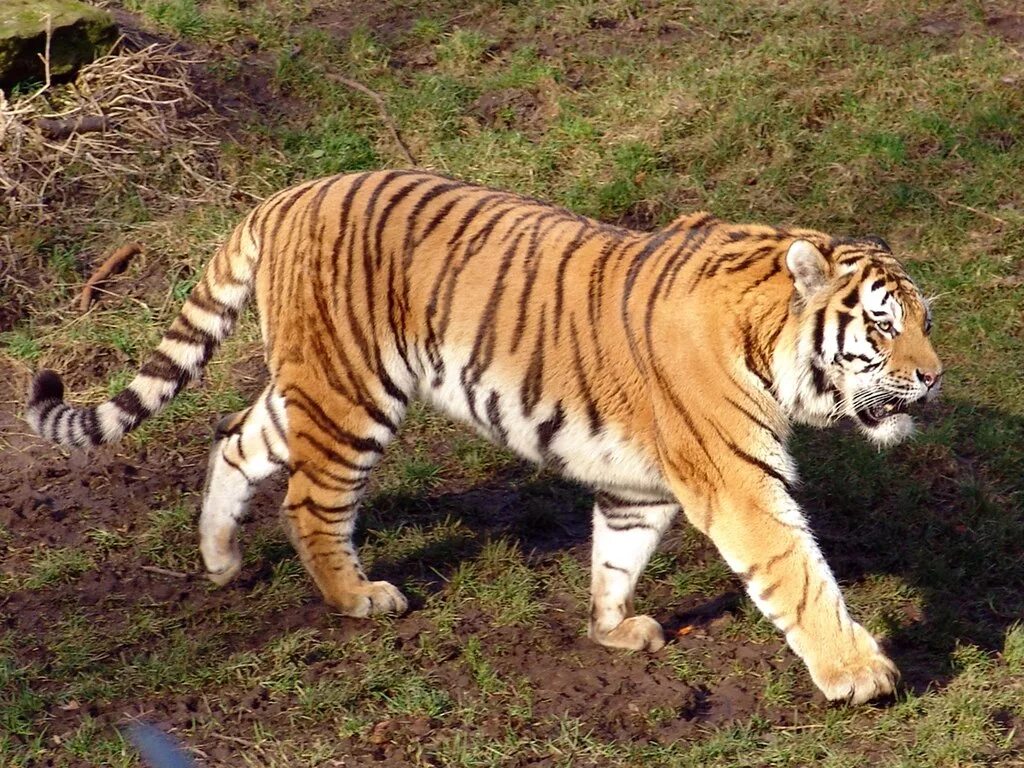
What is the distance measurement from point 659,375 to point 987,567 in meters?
1.49

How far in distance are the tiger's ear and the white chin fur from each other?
0.42m

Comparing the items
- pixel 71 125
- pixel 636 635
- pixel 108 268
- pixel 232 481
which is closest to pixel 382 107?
pixel 71 125

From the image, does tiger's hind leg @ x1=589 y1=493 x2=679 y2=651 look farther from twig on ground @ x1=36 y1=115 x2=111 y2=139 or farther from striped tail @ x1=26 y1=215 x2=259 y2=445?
twig on ground @ x1=36 y1=115 x2=111 y2=139

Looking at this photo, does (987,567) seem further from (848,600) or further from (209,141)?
(209,141)

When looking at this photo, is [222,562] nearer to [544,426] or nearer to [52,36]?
[544,426]

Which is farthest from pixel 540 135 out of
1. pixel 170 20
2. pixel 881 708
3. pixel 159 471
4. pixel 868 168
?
pixel 881 708

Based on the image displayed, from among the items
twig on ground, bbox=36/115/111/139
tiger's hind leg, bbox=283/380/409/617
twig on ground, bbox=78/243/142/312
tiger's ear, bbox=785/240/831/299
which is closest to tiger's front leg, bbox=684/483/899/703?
tiger's ear, bbox=785/240/831/299

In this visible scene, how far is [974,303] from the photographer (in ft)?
19.8

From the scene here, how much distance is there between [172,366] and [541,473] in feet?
4.80

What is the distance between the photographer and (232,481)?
4.65m

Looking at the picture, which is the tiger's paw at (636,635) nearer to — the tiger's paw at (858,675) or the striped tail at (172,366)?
the tiger's paw at (858,675)

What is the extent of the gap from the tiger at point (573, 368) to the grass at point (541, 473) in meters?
0.23

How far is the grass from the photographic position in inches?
157

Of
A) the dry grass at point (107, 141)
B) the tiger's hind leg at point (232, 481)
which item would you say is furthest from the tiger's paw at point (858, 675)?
the dry grass at point (107, 141)
